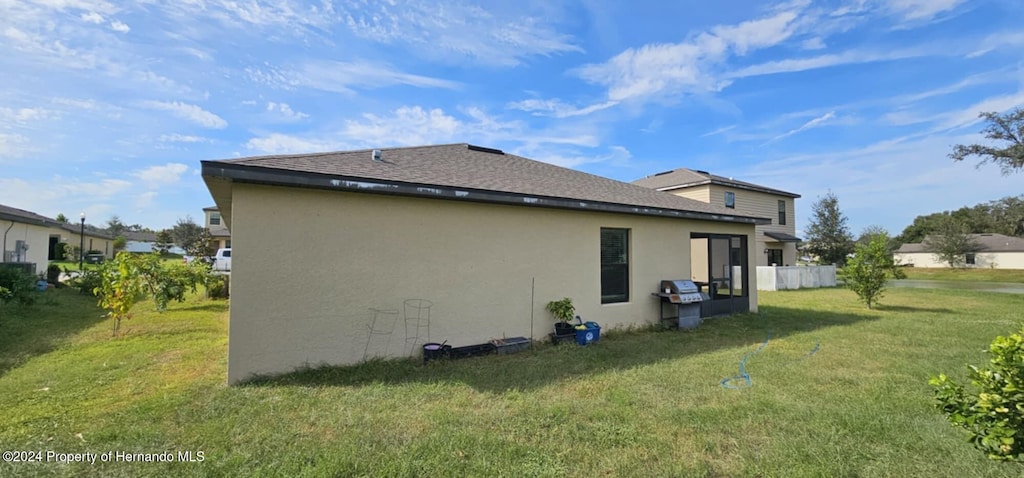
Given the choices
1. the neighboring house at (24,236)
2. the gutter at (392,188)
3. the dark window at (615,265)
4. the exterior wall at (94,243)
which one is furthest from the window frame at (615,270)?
the exterior wall at (94,243)

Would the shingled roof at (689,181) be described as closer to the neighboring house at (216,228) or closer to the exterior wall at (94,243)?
the neighboring house at (216,228)

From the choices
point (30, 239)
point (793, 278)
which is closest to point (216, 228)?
point (30, 239)

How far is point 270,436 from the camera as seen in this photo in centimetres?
332

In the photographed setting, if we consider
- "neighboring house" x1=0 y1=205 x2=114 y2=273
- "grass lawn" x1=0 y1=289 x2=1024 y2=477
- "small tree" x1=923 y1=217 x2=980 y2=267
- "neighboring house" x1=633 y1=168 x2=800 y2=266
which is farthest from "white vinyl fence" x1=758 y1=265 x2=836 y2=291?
"small tree" x1=923 y1=217 x2=980 y2=267

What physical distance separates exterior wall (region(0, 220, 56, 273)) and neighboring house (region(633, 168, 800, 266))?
88.7ft

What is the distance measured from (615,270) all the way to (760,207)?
1844cm

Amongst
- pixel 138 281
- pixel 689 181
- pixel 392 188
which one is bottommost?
pixel 138 281

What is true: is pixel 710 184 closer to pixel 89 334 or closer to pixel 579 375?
pixel 579 375

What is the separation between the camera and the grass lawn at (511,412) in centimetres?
294

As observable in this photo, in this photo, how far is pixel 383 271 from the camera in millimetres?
5492

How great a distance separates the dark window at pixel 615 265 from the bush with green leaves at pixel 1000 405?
18.2 ft

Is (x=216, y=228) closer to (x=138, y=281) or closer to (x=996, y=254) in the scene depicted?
(x=138, y=281)

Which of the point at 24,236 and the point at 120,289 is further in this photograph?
the point at 24,236

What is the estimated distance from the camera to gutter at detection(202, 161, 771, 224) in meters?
4.54
